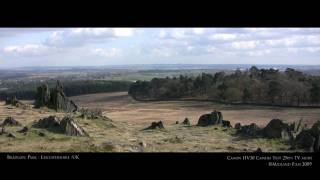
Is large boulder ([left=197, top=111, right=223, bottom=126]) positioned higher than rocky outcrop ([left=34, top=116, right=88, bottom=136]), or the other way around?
large boulder ([left=197, top=111, right=223, bottom=126])

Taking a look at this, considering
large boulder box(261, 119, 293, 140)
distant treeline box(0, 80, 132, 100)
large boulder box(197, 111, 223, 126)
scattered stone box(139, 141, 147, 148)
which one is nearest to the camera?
large boulder box(261, 119, 293, 140)

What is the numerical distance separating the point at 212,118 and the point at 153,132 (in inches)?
41.4

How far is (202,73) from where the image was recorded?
39.8 feet

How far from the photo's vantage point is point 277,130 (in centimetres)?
1188

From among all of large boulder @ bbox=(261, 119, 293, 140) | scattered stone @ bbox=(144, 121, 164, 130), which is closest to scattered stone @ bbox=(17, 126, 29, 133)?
scattered stone @ bbox=(144, 121, 164, 130)

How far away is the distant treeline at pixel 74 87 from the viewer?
1216 centimetres

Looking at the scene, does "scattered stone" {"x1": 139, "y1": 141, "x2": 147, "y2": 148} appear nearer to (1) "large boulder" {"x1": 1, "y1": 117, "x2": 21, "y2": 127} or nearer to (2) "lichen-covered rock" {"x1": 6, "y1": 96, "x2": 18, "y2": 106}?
(1) "large boulder" {"x1": 1, "y1": 117, "x2": 21, "y2": 127}

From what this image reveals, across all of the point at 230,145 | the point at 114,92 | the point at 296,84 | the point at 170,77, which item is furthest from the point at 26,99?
the point at 296,84

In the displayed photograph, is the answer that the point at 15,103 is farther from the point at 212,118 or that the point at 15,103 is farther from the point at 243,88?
the point at 243,88

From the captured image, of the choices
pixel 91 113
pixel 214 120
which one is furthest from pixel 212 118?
pixel 91 113

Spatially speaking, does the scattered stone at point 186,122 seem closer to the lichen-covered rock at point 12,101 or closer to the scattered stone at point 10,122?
the scattered stone at point 10,122

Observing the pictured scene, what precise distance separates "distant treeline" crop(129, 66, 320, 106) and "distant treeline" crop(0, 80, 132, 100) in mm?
340

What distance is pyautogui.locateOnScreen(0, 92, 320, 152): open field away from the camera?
39.0 ft
